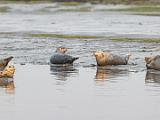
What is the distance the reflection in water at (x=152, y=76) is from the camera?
17906mm

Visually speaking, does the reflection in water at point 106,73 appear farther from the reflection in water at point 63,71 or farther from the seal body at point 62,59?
the seal body at point 62,59

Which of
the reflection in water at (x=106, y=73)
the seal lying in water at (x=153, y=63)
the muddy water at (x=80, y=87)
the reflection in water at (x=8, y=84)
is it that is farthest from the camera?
the seal lying in water at (x=153, y=63)

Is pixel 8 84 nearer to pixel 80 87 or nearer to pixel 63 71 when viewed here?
pixel 80 87

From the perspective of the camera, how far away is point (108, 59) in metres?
21.0

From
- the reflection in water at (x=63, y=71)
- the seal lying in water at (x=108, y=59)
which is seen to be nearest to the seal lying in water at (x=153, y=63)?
the seal lying in water at (x=108, y=59)

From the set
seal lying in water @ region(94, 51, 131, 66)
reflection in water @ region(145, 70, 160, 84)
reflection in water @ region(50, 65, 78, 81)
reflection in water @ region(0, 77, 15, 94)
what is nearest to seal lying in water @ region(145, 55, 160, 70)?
reflection in water @ region(145, 70, 160, 84)

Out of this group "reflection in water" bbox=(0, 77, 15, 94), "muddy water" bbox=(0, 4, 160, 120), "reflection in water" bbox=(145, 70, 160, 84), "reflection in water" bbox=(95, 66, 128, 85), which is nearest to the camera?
"muddy water" bbox=(0, 4, 160, 120)

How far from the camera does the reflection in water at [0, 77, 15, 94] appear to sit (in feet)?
52.9

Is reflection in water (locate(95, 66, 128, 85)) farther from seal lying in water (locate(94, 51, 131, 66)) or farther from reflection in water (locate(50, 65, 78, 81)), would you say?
reflection in water (locate(50, 65, 78, 81))

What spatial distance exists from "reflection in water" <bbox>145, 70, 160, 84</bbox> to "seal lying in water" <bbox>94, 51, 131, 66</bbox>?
159 centimetres

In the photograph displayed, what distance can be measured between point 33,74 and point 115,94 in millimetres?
4200

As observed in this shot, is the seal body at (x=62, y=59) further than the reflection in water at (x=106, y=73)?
Yes

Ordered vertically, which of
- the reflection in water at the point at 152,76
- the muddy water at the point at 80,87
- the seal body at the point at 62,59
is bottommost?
the reflection in water at the point at 152,76

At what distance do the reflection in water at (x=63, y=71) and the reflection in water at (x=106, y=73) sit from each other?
75cm
